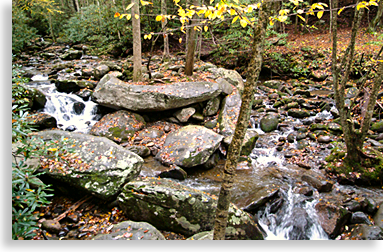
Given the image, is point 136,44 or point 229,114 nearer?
point 229,114

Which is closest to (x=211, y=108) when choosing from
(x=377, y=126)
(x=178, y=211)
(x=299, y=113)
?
(x=299, y=113)

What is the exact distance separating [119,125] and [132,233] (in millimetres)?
5452

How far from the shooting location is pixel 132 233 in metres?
3.64

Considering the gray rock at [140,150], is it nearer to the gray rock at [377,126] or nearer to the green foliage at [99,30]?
the gray rock at [377,126]

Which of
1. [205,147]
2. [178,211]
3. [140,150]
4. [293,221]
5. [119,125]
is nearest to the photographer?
[178,211]

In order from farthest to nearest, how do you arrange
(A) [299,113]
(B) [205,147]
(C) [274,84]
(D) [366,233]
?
(C) [274,84], (A) [299,113], (B) [205,147], (D) [366,233]

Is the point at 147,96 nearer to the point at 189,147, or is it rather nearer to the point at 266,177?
the point at 189,147

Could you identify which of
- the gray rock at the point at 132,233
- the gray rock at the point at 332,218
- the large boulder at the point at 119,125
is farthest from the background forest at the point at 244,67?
the gray rock at the point at 132,233

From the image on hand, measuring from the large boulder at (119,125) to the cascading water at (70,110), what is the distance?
79 centimetres

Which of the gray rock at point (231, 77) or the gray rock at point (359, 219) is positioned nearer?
the gray rock at point (359, 219)

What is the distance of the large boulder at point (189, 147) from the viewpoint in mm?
6867
